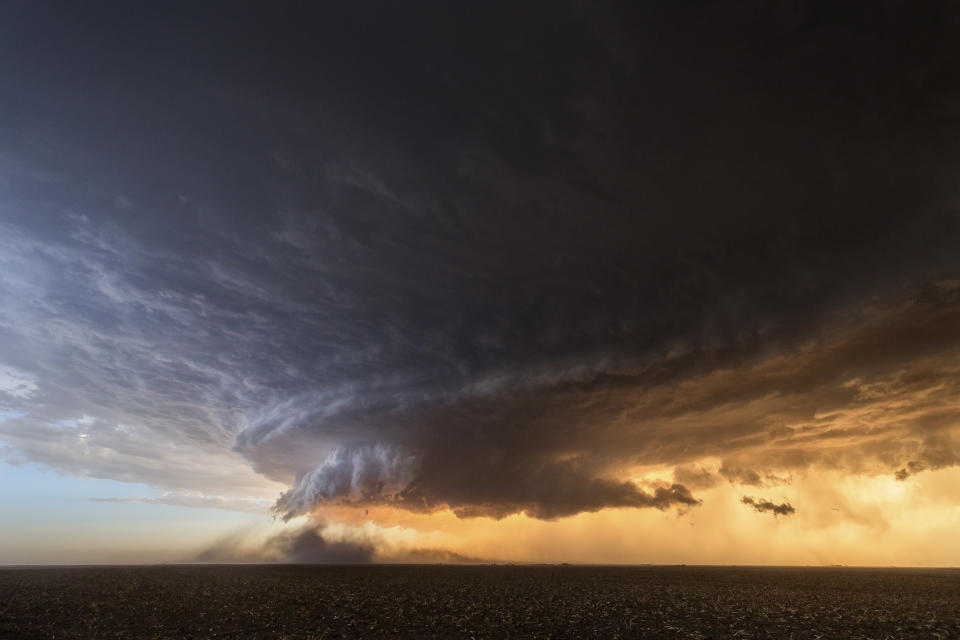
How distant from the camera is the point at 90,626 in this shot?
37594mm

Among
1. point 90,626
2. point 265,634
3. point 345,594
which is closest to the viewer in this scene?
point 265,634

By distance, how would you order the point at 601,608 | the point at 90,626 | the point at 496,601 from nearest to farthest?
the point at 90,626, the point at 601,608, the point at 496,601

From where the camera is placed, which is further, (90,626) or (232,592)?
(232,592)

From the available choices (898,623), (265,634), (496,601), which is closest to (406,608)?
(496,601)

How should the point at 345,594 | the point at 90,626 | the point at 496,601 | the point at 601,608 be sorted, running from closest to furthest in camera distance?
the point at 90,626
the point at 601,608
the point at 496,601
the point at 345,594

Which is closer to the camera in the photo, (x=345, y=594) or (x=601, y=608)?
(x=601, y=608)

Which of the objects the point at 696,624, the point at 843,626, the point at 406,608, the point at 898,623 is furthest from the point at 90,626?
the point at 898,623

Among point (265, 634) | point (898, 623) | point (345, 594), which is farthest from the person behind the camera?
point (345, 594)

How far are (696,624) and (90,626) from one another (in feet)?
156

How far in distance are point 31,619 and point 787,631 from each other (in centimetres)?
6057

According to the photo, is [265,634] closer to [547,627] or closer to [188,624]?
[188,624]

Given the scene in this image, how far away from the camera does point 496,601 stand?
5406 centimetres

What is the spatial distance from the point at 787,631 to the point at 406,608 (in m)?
32.9

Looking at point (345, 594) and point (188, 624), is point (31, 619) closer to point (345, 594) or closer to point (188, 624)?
point (188, 624)
